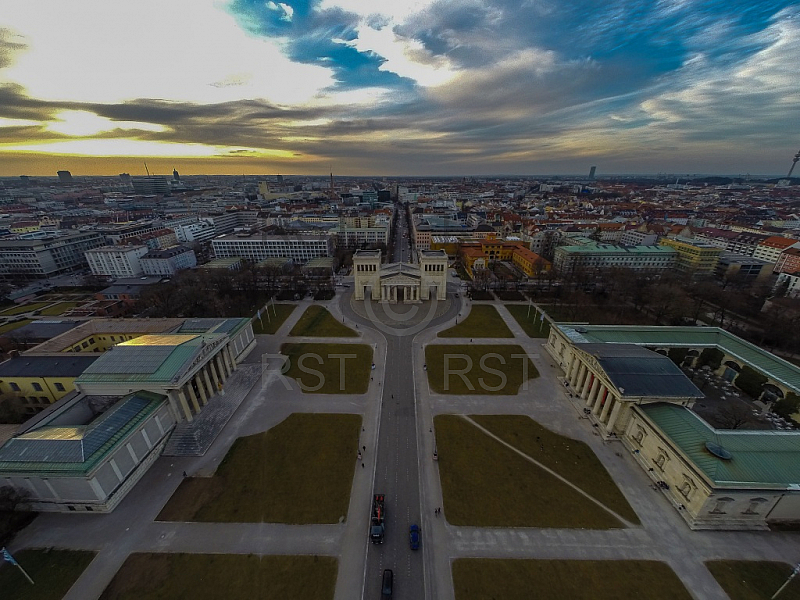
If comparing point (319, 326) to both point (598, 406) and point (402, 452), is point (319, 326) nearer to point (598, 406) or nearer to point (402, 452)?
point (402, 452)

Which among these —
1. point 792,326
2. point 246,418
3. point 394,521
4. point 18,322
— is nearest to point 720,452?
point 394,521

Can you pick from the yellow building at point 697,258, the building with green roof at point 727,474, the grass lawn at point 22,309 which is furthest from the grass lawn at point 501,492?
the grass lawn at point 22,309

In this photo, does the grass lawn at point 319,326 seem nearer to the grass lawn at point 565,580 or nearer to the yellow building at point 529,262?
the grass lawn at point 565,580

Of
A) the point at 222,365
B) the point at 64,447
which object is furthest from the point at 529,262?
the point at 64,447

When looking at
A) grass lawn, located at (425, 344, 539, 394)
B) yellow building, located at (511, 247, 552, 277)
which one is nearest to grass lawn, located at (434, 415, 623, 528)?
grass lawn, located at (425, 344, 539, 394)

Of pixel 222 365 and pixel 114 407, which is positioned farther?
pixel 222 365

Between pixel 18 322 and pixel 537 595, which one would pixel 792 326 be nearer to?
pixel 537 595
